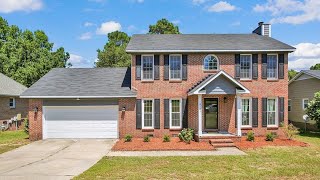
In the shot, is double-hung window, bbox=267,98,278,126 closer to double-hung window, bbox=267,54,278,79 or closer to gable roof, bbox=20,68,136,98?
double-hung window, bbox=267,54,278,79

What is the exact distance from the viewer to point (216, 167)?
11.7m

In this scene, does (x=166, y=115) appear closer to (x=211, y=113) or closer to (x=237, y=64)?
(x=211, y=113)

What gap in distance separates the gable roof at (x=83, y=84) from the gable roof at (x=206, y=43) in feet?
8.98

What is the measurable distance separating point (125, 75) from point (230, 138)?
8.99 metres

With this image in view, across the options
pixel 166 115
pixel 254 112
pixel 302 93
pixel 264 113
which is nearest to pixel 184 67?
pixel 166 115

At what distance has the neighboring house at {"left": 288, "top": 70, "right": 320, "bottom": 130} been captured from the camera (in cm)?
2432

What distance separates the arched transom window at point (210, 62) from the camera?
1970 centimetres

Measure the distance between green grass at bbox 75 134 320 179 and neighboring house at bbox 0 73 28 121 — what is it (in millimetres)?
18094

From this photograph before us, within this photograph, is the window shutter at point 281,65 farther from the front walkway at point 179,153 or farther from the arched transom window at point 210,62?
the front walkway at point 179,153

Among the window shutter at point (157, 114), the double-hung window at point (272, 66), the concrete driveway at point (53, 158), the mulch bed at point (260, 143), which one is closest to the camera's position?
the concrete driveway at point (53, 158)

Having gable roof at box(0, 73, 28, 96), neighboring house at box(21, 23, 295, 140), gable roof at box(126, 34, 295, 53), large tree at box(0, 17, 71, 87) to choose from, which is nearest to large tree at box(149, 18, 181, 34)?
large tree at box(0, 17, 71, 87)

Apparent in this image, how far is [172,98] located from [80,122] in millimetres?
6297

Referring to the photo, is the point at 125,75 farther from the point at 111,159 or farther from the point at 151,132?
the point at 111,159

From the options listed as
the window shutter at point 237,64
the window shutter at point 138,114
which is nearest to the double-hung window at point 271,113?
the window shutter at point 237,64
